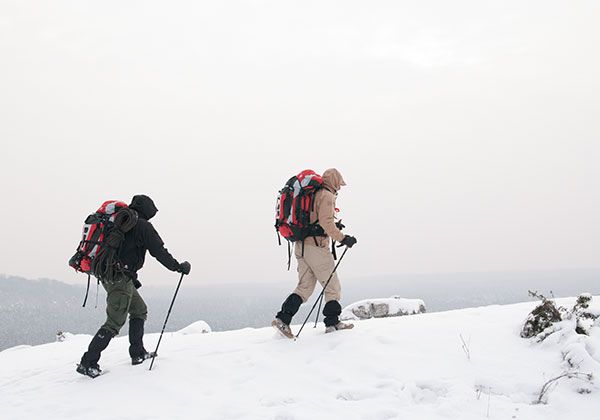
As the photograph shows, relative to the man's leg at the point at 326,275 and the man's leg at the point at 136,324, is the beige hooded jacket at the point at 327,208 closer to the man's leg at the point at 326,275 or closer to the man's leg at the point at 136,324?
the man's leg at the point at 326,275

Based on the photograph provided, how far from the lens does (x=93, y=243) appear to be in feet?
21.6

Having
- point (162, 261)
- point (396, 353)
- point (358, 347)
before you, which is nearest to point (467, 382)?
point (396, 353)

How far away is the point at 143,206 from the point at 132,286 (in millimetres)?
1293

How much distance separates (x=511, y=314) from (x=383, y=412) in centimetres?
455

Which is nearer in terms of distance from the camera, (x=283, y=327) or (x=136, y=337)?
(x=136, y=337)

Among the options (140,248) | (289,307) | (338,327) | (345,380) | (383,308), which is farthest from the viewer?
(383,308)

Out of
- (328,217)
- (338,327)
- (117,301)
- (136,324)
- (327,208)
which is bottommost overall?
(338,327)

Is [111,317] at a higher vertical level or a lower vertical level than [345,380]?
higher

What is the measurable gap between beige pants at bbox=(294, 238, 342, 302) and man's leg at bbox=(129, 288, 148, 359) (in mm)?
2613

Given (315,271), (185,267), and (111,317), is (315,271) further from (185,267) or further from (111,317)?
(111,317)

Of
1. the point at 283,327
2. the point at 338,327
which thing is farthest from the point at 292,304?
the point at 338,327

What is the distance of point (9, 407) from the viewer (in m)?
5.90

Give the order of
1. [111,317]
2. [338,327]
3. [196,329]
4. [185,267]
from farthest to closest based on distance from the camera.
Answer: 1. [196,329]
2. [338,327]
3. [185,267]
4. [111,317]

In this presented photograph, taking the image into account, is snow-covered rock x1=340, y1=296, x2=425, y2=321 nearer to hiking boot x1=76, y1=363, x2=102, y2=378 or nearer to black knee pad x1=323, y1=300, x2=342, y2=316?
black knee pad x1=323, y1=300, x2=342, y2=316
